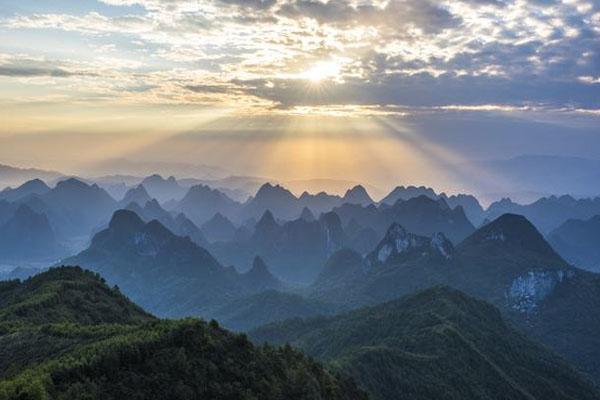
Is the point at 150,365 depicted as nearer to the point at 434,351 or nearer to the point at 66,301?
the point at 66,301

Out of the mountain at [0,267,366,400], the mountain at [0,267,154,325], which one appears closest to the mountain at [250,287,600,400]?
the mountain at [0,267,366,400]

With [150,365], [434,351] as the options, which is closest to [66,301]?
[150,365]

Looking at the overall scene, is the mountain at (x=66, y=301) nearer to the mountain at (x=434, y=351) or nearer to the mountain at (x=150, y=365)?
the mountain at (x=150, y=365)

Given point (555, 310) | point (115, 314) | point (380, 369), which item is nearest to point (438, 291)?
point (380, 369)

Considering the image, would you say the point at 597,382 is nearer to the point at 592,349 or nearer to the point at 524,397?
the point at 592,349

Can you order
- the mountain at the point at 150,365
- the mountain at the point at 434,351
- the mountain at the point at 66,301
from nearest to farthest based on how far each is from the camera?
1. the mountain at the point at 150,365
2. the mountain at the point at 66,301
3. the mountain at the point at 434,351

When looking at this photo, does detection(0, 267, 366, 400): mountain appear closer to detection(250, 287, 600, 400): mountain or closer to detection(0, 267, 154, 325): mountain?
detection(0, 267, 154, 325): mountain

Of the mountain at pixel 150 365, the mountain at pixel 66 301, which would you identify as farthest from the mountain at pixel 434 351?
the mountain at pixel 66 301
